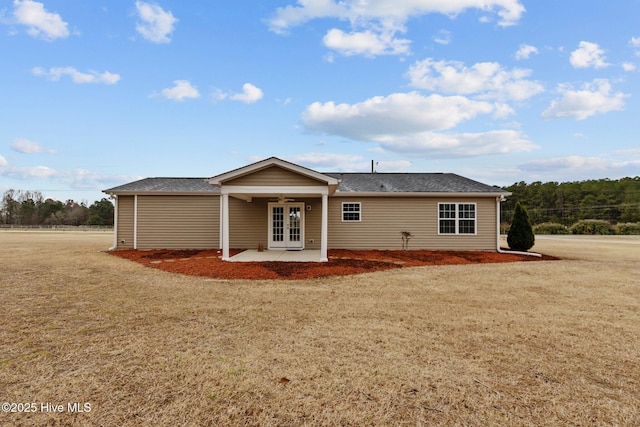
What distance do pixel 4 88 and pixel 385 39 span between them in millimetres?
16215

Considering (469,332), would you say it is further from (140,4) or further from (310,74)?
(310,74)

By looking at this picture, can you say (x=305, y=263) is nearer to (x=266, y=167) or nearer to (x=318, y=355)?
(x=266, y=167)

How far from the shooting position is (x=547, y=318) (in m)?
5.49

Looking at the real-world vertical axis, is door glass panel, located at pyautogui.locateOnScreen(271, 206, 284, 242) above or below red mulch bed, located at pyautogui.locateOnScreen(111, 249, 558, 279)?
above

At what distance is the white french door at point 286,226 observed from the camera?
1526 cm

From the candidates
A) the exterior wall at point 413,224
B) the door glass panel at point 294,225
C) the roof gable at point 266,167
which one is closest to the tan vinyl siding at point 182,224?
the door glass panel at point 294,225

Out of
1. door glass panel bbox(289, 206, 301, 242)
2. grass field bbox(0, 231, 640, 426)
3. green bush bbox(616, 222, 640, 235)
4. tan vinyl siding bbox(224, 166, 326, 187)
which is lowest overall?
grass field bbox(0, 231, 640, 426)

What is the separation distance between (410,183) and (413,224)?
→ 218 cm

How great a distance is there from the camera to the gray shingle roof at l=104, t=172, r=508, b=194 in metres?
15.2

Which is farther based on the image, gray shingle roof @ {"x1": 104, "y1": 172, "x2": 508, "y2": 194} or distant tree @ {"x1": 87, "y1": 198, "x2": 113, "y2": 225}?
distant tree @ {"x1": 87, "y1": 198, "x2": 113, "y2": 225}

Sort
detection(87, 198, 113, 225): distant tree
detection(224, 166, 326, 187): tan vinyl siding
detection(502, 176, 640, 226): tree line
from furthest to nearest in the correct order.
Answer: detection(87, 198, 113, 225): distant tree, detection(502, 176, 640, 226): tree line, detection(224, 166, 326, 187): tan vinyl siding

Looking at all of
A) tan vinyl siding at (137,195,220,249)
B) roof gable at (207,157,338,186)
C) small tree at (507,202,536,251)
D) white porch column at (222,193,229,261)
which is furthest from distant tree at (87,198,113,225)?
small tree at (507,202,536,251)

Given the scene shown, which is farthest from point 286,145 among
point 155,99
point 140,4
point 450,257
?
point 450,257

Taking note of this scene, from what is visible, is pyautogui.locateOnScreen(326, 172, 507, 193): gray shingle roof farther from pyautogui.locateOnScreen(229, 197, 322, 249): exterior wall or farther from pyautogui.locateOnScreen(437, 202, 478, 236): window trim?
pyautogui.locateOnScreen(229, 197, 322, 249): exterior wall
